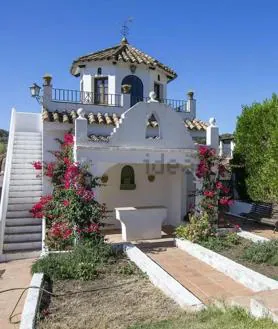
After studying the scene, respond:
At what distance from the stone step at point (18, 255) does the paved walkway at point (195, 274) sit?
10.7 ft

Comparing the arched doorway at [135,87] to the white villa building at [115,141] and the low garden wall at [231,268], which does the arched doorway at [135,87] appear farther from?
the low garden wall at [231,268]

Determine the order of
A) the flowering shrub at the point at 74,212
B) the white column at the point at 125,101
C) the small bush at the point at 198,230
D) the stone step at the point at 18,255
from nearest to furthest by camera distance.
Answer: the flowering shrub at the point at 74,212
the stone step at the point at 18,255
the small bush at the point at 198,230
the white column at the point at 125,101

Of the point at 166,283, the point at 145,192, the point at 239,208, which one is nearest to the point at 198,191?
the point at 145,192

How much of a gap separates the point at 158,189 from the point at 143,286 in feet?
24.6

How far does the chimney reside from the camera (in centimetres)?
1681

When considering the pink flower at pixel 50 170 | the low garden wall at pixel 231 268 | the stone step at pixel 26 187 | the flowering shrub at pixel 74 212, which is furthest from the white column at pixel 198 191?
the stone step at pixel 26 187

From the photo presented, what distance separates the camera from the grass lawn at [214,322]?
4.92 meters

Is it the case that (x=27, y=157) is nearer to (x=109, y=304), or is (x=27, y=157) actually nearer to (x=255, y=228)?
(x=109, y=304)

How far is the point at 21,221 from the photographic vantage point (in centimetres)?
Answer: 1197

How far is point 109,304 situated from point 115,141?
5871 mm

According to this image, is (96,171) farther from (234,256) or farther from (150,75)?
(150,75)

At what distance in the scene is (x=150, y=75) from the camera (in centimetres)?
1725

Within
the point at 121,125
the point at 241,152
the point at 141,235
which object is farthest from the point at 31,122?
the point at 241,152

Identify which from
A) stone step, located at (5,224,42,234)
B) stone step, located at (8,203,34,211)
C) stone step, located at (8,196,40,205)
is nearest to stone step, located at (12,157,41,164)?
stone step, located at (8,196,40,205)
